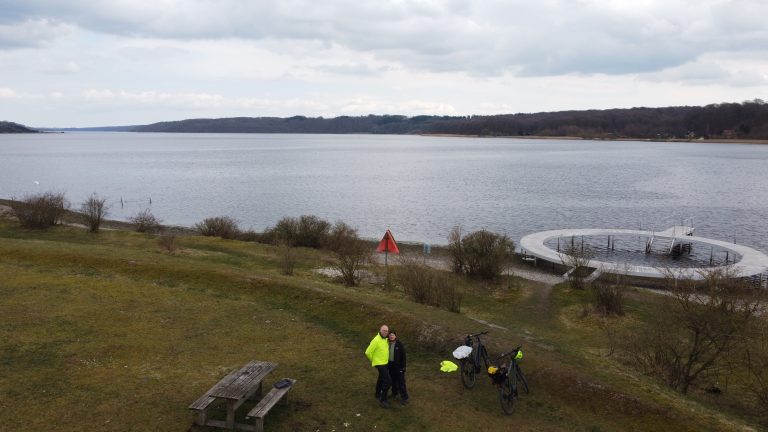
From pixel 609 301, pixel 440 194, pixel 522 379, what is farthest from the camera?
pixel 440 194

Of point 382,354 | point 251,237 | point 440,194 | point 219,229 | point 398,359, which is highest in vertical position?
point 382,354

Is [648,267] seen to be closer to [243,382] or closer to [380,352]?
[380,352]

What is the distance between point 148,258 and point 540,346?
610 inches

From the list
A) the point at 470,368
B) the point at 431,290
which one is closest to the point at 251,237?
the point at 431,290

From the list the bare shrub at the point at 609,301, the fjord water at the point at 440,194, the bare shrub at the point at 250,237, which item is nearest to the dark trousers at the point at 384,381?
the bare shrub at the point at 609,301

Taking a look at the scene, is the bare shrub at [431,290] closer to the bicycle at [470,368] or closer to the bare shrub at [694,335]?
the bare shrub at [694,335]

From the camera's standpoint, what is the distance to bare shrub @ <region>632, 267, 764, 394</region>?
13250 mm

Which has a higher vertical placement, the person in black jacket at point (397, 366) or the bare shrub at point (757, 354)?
the person in black jacket at point (397, 366)

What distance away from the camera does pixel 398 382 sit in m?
11.1

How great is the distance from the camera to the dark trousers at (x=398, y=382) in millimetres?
10993

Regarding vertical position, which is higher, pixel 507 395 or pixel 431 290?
pixel 507 395

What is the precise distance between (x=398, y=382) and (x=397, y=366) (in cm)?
42

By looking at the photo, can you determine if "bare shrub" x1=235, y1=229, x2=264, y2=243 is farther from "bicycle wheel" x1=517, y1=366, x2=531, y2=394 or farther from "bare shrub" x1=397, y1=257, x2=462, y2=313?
"bicycle wheel" x1=517, y1=366, x2=531, y2=394

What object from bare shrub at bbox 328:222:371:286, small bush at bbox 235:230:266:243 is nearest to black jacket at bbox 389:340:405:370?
bare shrub at bbox 328:222:371:286
